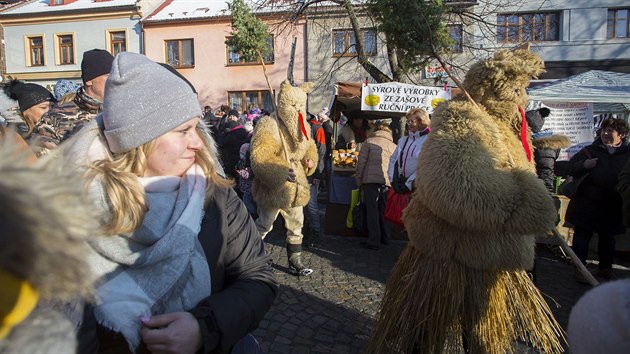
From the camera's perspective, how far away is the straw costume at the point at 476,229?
2.25 m

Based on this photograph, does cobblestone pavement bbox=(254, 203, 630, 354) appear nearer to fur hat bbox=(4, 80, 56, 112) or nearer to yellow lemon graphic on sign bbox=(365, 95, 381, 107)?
yellow lemon graphic on sign bbox=(365, 95, 381, 107)

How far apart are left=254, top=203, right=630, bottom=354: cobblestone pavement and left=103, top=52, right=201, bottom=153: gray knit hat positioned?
2.38m

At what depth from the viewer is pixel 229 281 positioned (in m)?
1.53

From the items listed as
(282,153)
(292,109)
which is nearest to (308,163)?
(282,153)

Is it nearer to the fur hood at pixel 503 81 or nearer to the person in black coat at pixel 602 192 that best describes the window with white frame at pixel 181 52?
the person in black coat at pixel 602 192

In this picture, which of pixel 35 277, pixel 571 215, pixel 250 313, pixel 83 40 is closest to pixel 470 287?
pixel 250 313

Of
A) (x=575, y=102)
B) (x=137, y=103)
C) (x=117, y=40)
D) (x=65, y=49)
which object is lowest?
(x=137, y=103)

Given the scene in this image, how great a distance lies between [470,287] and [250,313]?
1568 millimetres

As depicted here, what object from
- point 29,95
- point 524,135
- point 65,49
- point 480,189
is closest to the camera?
point 480,189

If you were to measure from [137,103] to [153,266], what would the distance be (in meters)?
0.49

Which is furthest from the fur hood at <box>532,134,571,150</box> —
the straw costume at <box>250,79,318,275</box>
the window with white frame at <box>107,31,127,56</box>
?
the window with white frame at <box>107,31,127,56</box>

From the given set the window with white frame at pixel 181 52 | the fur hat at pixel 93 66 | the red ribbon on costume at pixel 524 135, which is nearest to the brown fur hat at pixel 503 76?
the red ribbon on costume at pixel 524 135

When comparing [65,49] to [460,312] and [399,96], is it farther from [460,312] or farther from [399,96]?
[460,312]

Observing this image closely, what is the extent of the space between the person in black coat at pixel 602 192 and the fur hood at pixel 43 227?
536 centimetres
